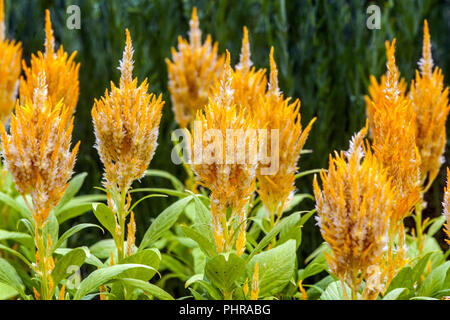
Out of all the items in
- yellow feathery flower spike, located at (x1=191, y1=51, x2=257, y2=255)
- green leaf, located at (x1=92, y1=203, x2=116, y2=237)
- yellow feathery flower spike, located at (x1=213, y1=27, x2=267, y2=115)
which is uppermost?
yellow feathery flower spike, located at (x1=213, y1=27, x2=267, y2=115)

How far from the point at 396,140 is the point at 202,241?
1.85 ft

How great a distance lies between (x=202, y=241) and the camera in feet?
4.78

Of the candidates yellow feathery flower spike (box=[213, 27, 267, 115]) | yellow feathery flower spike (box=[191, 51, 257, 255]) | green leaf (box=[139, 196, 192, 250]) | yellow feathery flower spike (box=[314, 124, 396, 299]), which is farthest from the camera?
yellow feathery flower spike (box=[213, 27, 267, 115])

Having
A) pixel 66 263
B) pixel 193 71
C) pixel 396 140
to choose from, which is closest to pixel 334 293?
pixel 396 140

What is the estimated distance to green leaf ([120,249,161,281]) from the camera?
1.53 m

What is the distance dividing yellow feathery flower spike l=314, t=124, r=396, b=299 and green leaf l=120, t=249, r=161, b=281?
1.89 feet

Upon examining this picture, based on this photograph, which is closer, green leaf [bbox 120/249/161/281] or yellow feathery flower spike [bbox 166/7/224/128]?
green leaf [bbox 120/249/161/281]

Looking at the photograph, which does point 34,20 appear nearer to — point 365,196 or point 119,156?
point 119,156

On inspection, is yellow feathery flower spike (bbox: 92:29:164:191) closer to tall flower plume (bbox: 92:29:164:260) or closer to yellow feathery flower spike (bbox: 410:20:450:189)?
tall flower plume (bbox: 92:29:164:260)

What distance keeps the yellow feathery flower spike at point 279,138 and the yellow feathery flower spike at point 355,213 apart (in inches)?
17.6

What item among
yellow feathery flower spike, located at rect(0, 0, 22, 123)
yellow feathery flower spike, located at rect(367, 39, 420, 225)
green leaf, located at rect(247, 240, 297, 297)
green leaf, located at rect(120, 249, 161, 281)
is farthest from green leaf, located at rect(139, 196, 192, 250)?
yellow feathery flower spike, located at rect(0, 0, 22, 123)
